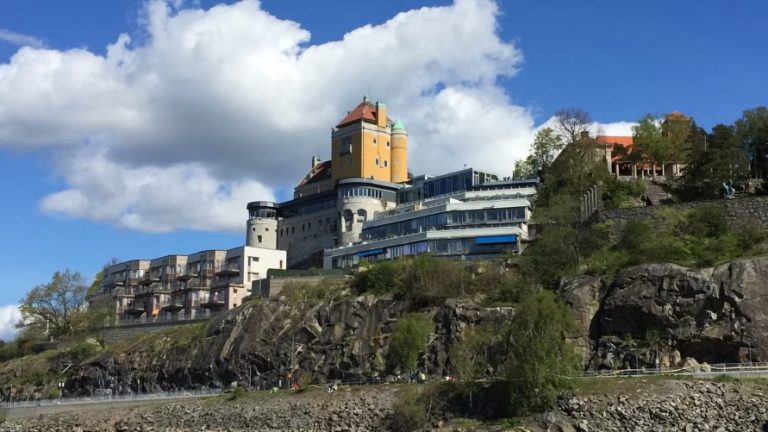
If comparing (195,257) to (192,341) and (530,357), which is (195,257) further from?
(530,357)

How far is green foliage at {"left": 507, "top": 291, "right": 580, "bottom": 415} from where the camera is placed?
48.9 metres

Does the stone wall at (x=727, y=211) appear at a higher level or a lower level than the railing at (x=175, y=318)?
higher

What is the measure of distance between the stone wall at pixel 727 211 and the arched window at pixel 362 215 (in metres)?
30.9

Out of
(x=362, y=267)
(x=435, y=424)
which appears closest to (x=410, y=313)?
(x=362, y=267)

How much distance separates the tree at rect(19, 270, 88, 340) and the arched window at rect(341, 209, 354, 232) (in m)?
29.7

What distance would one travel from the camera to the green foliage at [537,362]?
48.9 meters

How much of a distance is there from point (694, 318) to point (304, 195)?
6299 centimetres

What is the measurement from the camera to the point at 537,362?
49000mm

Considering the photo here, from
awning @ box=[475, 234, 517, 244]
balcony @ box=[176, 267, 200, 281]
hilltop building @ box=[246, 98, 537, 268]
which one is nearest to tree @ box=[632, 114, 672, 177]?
hilltop building @ box=[246, 98, 537, 268]

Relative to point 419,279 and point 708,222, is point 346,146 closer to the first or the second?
point 419,279

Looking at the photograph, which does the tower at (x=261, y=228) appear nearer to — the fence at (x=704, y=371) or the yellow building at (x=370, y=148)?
the yellow building at (x=370, y=148)

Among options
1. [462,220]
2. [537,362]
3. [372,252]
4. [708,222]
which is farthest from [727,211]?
[372,252]

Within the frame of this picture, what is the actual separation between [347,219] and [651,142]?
31.9 meters

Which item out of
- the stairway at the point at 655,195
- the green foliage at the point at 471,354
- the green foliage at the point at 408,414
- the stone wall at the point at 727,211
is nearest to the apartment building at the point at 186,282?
the green foliage at the point at 471,354
